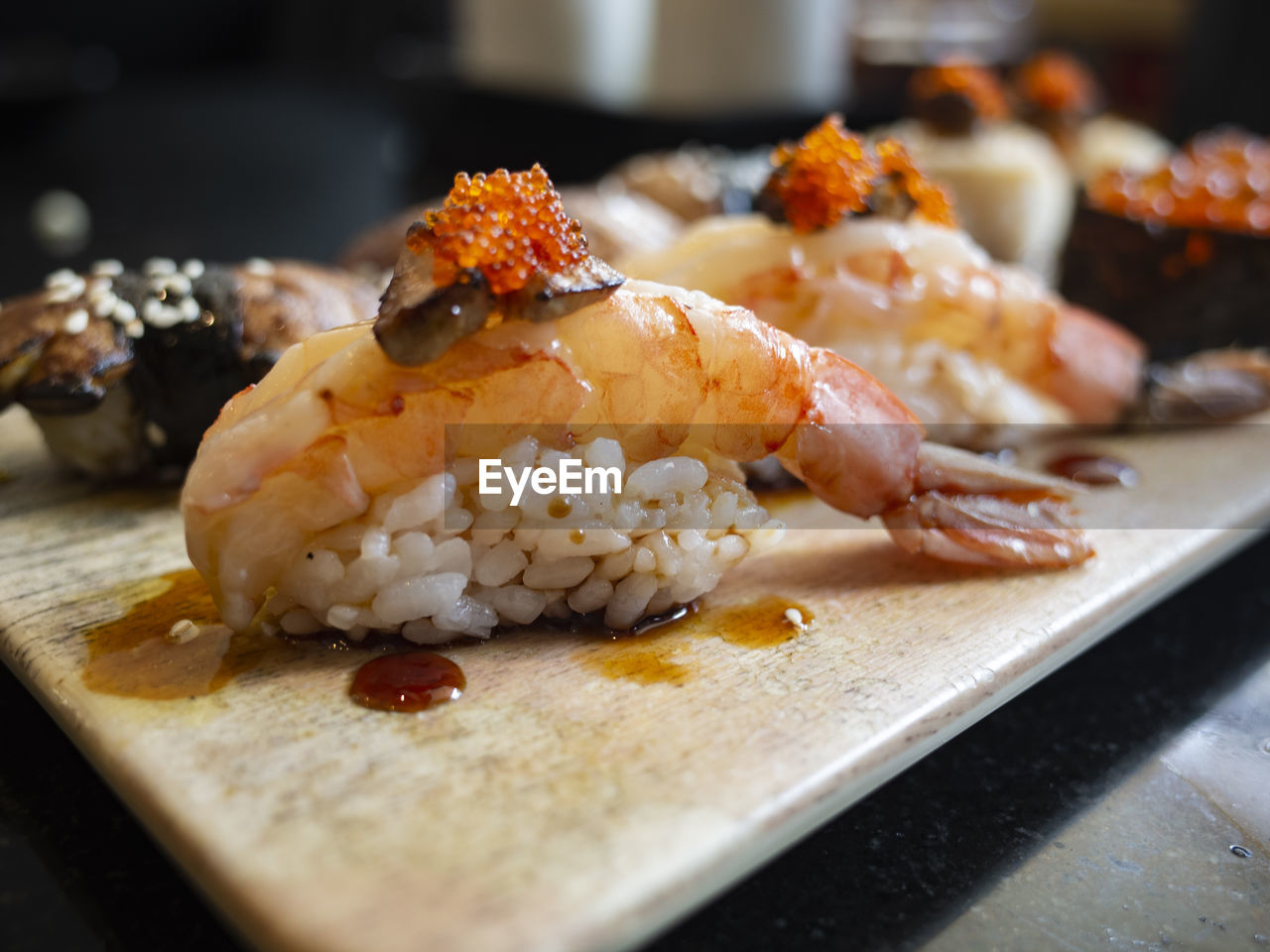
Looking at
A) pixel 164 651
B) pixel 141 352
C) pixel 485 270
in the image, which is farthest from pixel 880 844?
pixel 141 352

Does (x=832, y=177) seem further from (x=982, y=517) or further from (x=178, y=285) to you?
(x=178, y=285)

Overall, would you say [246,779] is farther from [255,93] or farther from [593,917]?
[255,93]

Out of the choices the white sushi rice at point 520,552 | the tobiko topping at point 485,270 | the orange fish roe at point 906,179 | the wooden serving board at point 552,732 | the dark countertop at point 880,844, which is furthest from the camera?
the orange fish roe at point 906,179

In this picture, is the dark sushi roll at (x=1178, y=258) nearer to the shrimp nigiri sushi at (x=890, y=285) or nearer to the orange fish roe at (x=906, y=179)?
the shrimp nigiri sushi at (x=890, y=285)

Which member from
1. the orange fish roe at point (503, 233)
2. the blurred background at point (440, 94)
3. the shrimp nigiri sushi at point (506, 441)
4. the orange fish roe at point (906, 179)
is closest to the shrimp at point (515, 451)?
the shrimp nigiri sushi at point (506, 441)

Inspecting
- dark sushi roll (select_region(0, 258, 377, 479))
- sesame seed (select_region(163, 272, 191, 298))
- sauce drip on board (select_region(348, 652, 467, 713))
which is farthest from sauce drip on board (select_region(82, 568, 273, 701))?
sesame seed (select_region(163, 272, 191, 298))

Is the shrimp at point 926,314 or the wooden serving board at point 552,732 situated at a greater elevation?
the shrimp at point 926,314

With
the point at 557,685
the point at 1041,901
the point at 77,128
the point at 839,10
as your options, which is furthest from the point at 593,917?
the point at 77,128
